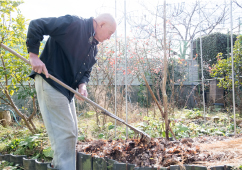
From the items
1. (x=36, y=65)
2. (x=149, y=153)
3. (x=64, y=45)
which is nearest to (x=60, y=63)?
(x=64, y=45)

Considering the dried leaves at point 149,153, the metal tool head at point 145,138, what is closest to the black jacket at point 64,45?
the dried leaves at point 149,153

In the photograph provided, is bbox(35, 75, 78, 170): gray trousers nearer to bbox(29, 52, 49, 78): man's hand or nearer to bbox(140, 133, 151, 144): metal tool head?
bbox(29, 52, 49, 78): man's hand

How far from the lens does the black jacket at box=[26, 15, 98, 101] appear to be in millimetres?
1562

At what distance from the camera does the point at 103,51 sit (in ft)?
16.7

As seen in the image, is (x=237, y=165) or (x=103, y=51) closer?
(x=237, y=165)

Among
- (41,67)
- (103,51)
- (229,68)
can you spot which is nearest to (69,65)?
(41,67)

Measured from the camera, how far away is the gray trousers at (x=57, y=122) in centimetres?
163

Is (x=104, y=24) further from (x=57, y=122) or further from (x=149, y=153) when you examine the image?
(x=149, y=153)

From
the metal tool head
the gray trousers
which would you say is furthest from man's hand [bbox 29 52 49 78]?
the metal tool head

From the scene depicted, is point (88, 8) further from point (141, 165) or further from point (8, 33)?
point (141, 165)

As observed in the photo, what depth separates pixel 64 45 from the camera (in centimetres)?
171

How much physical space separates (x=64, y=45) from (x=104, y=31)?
1.19 feet

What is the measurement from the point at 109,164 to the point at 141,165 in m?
0.31

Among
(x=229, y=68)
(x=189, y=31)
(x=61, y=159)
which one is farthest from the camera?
(x=189, y=31)
